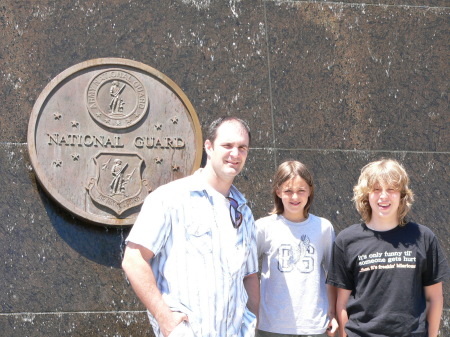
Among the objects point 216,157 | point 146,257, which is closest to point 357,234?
point 216,157

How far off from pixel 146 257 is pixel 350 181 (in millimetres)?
2517

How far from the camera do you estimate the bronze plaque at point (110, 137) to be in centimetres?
503

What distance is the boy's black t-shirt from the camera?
372 centimetres

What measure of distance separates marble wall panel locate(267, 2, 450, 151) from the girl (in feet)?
4.57

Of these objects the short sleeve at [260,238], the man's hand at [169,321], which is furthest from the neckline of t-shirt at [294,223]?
the man's hand at [169,321]

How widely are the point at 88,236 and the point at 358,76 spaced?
2358 mm

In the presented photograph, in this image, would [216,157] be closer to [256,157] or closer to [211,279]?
[211,279]

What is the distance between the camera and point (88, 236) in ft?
16.7

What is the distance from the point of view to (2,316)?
4.90 meters

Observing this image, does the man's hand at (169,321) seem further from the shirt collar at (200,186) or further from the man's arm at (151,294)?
the shirt collar at (200,186)

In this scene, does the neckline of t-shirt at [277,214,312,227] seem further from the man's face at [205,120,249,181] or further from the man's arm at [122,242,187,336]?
the man's arm at [122,242,187,336]

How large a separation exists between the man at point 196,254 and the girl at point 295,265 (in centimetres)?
46

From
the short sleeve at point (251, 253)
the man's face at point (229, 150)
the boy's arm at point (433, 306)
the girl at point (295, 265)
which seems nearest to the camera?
the man's face at point (229, 150)

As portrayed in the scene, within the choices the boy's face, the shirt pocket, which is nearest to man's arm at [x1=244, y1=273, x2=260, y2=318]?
the shirt pocket
